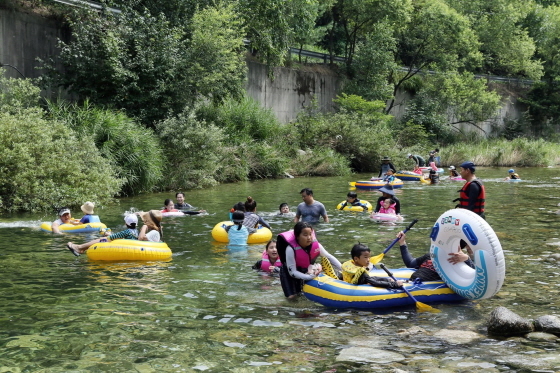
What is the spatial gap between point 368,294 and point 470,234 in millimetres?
1396

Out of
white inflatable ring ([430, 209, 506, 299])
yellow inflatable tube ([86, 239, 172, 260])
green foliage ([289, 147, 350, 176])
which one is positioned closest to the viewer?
white inflatable ring ([430, 209, 506, 299])

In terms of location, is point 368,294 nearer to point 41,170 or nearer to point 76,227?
point 76,227

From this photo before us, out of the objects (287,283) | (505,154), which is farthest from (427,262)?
(505,154)

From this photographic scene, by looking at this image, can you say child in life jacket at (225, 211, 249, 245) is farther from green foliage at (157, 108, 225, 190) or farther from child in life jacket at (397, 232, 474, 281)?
green foliage at (157, 108, 225, 190)

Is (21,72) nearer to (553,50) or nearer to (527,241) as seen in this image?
(527,241)

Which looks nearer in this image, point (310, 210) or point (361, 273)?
point (361, 273)

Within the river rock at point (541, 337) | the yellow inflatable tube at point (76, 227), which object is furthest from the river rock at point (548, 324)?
the yellow inflatable tube at point (76, 227)

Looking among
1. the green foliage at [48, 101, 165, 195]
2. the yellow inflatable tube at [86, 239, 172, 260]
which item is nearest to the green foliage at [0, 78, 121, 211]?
the green foliage at [48, 101, 165, 195]

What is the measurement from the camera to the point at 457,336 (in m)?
6.26

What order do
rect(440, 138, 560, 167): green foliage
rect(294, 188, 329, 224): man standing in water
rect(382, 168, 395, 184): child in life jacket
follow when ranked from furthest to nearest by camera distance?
rect(440, 138, 560, 167): green foliage → rect(382, 168, 395, 184): child in life jacket → rect(294, 188, 329, 224): man standing in water

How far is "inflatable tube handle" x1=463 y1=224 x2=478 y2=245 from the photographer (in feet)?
23.1

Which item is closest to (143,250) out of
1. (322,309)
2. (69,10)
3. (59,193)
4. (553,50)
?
(322,309)

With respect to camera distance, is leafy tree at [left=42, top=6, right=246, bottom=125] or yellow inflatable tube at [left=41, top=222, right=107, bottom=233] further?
leafy tree at [left=42, top=6, right=246, bottom=125]

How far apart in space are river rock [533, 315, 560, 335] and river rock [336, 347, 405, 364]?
1799mm
